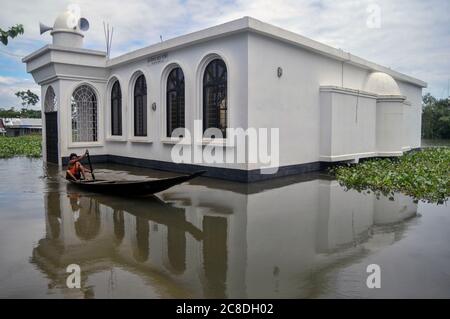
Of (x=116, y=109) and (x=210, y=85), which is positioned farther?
(x=116, y=109)

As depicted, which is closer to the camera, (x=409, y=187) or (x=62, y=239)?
(x=62, y=239)

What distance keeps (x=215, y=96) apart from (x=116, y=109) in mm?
6475

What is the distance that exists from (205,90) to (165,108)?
2200 millimetres

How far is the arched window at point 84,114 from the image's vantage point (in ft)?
53.6

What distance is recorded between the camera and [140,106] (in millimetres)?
15273

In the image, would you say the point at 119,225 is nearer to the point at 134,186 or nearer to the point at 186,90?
the point at 134,186

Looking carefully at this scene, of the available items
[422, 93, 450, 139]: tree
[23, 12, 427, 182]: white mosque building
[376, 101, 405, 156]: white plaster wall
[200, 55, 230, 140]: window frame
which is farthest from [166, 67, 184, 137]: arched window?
[422, 93, 450, 139]: tree

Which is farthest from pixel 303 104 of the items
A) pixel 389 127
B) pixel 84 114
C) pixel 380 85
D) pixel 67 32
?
pixel 67 32

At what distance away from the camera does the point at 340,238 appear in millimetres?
5934

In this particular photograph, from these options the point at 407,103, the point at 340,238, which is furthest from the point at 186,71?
the point at 407,103

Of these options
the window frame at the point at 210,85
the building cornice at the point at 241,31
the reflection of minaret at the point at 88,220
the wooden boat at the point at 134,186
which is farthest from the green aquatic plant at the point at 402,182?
the reflection of minaret at the point at 88,220

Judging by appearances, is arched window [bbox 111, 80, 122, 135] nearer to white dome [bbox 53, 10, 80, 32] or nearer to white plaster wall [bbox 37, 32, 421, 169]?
white plaster wall [bbox 37, 32, 421, 169]
